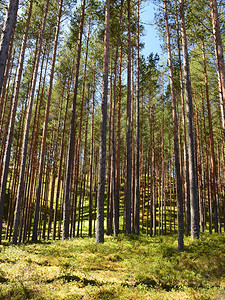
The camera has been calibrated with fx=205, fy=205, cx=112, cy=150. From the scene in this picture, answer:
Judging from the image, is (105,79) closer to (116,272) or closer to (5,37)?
(5,37)

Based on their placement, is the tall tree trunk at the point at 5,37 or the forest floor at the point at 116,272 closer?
the forest floor at the point at 116,272

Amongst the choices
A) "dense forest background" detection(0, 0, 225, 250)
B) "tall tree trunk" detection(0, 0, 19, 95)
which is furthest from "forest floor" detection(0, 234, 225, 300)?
"tall tree trunk" detection(0, 0, 19, 95)

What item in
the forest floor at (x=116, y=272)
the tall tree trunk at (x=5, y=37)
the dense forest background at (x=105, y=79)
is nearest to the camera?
the forest floor at (x=116, y=272)

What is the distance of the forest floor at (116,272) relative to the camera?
4.86 metres

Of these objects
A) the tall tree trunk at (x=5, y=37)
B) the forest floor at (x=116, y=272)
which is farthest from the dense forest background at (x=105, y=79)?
the tall tree trunk at (x=5, y=37)

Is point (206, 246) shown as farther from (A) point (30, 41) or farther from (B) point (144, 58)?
(A) point (30, 41)

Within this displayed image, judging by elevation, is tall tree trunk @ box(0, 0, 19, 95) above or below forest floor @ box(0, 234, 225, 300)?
above

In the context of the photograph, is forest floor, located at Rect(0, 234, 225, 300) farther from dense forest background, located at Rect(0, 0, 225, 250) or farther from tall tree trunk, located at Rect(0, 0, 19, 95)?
tall tree trunk, located at Rect(0, 0, 19, 95)

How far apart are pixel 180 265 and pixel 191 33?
14.6 meters

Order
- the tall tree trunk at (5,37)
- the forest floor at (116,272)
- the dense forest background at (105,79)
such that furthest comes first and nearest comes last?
the dense forest background at (105,79) < the tall tree trunk at (5,37) < the forest floor at (116,272)

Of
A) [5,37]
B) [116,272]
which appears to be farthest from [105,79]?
[116,272]

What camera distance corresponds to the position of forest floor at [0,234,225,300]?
4.86 m

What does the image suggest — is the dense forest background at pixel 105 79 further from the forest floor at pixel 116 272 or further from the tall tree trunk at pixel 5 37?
the tall tree trunk at pixel 5 37

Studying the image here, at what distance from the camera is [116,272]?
6.36 meters
